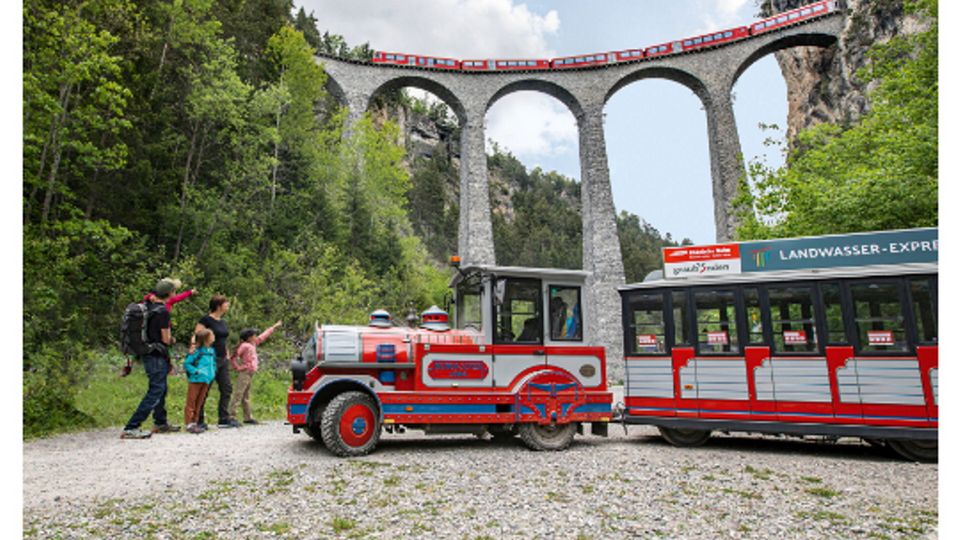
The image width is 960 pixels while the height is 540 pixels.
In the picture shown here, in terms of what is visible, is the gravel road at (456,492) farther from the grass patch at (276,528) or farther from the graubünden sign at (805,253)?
the graubünden sign at (805,253)

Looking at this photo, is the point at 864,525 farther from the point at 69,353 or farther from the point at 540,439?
the point at 69,353

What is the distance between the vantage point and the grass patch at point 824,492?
4.97 metres

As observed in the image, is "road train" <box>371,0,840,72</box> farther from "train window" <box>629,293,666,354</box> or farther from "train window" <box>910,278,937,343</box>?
"train window" <box>910,278,937,343</box>

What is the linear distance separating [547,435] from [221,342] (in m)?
5.24

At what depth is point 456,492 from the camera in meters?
4.74

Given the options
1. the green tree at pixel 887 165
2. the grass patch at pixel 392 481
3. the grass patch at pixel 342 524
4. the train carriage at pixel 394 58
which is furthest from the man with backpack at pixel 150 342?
the train carriage at pixel 394 58

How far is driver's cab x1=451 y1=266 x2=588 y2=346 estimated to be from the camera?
7.04m

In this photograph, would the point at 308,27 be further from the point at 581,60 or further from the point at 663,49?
the point at 663,49

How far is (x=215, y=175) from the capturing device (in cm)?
2038

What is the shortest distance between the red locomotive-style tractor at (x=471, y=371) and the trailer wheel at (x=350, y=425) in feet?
0.04

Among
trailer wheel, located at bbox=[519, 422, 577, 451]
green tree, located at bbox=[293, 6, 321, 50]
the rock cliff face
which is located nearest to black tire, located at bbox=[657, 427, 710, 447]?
trailer wheel, located at bbox=[519, 422, 577, 451]

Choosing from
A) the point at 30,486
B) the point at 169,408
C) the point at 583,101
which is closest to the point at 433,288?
the point at 583,101

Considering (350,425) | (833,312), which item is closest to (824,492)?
(833,312)

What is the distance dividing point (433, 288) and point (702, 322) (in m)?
29.0
